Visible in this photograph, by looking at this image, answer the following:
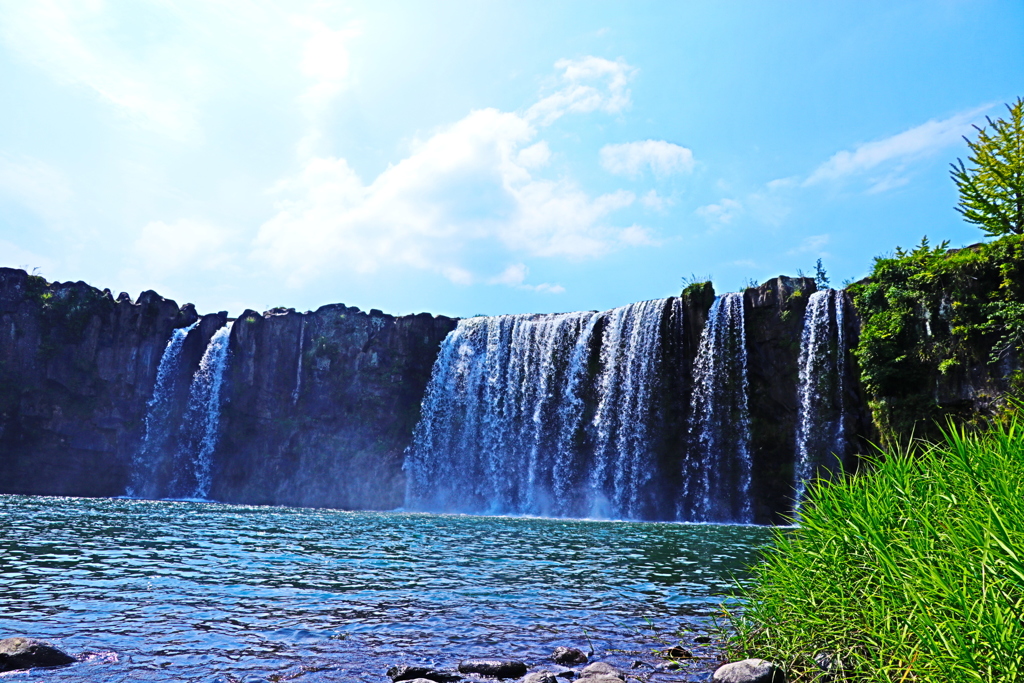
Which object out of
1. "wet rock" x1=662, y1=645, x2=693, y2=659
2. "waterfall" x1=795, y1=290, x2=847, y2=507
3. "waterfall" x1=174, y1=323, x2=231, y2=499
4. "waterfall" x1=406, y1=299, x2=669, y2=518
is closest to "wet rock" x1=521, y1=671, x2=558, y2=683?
"wet rock" x1=662, y1=645, x2=693, y2=659

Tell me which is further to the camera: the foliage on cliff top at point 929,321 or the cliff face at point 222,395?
the cliff face at point 222,395

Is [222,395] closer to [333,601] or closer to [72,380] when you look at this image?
[72,380]

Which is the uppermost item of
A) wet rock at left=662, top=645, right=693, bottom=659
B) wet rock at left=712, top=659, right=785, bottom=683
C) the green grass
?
the green grass

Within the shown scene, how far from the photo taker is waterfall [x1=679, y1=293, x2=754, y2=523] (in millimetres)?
32312

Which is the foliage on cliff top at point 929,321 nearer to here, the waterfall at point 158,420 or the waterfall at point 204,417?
the waterfall at point 204,417

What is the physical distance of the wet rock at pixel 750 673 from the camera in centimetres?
524

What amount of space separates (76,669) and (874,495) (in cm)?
768

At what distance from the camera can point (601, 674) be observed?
6066 mm

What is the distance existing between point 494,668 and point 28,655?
15.1 feet

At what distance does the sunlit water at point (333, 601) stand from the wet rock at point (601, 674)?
0.39 metres

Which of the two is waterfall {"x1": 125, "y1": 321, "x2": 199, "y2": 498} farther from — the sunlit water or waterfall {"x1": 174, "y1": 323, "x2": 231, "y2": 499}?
the sunlit water

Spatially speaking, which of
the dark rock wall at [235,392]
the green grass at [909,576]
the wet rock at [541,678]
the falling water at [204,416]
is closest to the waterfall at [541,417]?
the dark rock wall at [235,392]

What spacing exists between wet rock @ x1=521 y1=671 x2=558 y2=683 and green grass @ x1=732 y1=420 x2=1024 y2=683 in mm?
1903

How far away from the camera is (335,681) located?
603 centimetres
